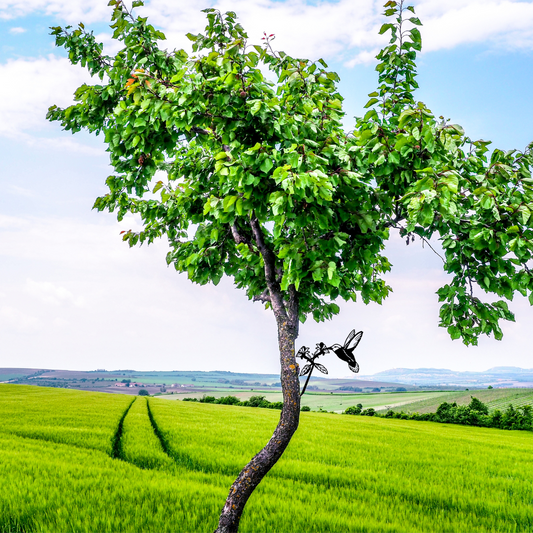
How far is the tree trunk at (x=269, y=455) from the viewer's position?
195 inches

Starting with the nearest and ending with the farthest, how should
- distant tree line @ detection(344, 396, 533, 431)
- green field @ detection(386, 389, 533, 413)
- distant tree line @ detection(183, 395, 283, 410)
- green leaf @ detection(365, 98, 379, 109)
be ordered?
1. green leaf @ detection(365, 98, 379, 109)
2. distant tree line @ detection(344, 396, 533, 431)
3. green field @ detection(386, 389, 533, 413)
4. distant tree line @ detection(183, 395, 283, 410)

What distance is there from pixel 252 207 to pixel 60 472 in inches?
362

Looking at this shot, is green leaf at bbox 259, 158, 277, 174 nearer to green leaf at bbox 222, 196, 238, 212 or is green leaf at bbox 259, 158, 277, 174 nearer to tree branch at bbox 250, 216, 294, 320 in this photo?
green leaf at bbox 222, 196, 238, 212

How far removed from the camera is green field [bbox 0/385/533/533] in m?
6.84

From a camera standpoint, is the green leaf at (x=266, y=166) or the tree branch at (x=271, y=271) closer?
the green leaf at (x=266, y=166)

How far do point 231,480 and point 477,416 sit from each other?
33848 mm

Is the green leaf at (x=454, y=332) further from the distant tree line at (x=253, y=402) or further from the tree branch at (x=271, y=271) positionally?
the distant tree line at (x=253, y=402)

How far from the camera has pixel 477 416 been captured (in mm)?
34344

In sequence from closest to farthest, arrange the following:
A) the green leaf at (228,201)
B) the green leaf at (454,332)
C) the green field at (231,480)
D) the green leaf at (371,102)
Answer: the green leaf at (228,201)
the green leaf at (371,102)
the green leaf at (454,332)
the green field at (231,480)

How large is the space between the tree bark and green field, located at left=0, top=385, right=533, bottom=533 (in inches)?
77.9

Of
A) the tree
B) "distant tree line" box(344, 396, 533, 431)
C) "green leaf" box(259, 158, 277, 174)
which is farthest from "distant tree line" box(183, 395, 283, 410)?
"green leaf" box(259, 158, 277, 174)

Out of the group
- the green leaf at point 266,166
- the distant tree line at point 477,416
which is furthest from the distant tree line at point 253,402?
the green leaf at point 266,166

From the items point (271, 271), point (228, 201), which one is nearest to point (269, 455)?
point (271, 271)

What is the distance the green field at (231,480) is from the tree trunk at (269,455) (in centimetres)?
194
